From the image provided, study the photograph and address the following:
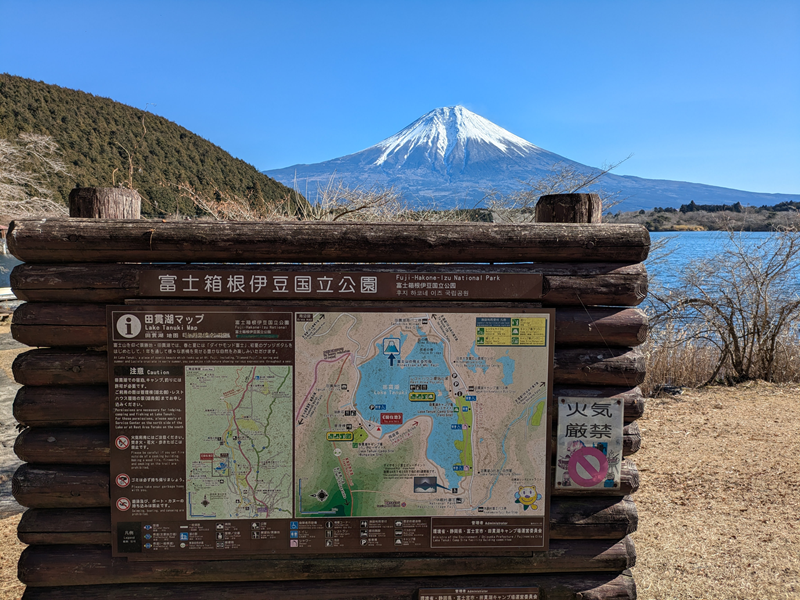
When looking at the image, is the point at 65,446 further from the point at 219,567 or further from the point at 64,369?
the point at 219,567

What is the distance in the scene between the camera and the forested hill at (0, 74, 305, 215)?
4944cm

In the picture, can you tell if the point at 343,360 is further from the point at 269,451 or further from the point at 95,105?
the point at 95,105

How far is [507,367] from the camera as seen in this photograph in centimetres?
260

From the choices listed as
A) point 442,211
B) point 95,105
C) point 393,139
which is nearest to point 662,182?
point 393,139

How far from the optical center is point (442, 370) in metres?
2.58

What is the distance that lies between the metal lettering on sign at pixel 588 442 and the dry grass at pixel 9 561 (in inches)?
137

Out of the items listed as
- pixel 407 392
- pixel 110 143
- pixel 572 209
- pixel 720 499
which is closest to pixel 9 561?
pixel 407 392

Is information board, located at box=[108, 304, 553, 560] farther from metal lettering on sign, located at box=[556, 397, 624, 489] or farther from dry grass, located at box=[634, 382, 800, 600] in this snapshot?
dry grass, located at box=[634, 382, 800, 600]

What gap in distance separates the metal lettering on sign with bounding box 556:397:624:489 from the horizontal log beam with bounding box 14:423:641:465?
2.23 metres

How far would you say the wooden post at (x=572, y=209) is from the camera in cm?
281

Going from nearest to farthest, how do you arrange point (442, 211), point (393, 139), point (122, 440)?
point (122, 440)
point (442, 211)
point (393, 139)

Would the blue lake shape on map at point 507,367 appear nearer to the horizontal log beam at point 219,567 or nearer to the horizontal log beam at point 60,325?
the horizontal log beam at point 219,567

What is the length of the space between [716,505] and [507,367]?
3.33 m

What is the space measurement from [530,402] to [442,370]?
47 cm
